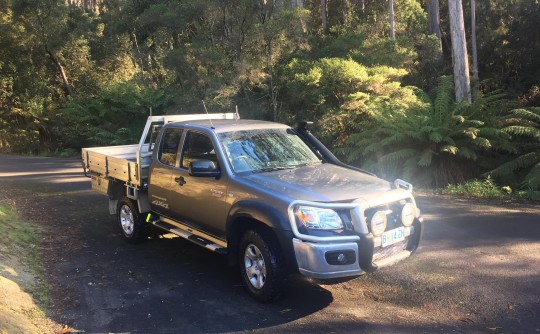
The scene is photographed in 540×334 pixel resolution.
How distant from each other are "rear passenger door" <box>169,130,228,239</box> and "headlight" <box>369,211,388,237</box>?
171 centimetres

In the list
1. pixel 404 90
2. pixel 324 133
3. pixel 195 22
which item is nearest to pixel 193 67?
pixel 195 22

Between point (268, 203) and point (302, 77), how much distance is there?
10.9 meters

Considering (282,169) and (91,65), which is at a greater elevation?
(91,65)

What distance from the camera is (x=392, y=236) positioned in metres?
4.79

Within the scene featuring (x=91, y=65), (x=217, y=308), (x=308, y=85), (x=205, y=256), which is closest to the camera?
(x=217, y=308)

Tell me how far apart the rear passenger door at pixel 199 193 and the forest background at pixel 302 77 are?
649 centimetres

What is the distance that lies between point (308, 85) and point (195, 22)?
6.29m

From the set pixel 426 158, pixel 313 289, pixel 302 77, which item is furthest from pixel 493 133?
pixel 313 289

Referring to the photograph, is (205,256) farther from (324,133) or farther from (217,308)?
(324,133)

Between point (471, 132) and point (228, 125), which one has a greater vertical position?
point (228, 125)

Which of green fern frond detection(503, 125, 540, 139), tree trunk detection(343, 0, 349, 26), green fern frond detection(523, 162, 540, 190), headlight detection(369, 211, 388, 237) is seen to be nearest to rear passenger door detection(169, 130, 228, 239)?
headlight detection(369, 211, 388, 237)

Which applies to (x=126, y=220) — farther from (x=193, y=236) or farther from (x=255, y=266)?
(x=255, y=266)

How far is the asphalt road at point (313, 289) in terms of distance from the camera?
4.48 meters

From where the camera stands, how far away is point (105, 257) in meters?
6.70
